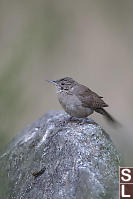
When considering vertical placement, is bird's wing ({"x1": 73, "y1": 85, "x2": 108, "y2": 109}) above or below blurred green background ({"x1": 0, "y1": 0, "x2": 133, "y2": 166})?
below

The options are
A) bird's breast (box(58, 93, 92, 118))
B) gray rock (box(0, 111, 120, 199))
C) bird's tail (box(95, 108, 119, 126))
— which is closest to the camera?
gray rock (box(0, 111, 120, 199))

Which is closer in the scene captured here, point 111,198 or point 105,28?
point 111,198

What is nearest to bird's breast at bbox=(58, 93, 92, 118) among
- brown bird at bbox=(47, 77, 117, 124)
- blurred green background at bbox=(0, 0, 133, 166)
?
brown bird at bbox=(47, 77, 117, 124)

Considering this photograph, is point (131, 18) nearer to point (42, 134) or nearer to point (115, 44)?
point (115, 44)

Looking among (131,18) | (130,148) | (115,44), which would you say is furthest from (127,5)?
(130,148)

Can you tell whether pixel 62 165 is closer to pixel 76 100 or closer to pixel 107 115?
pixel 76 100

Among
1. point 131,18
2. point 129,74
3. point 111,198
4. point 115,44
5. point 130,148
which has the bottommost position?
point 111,198

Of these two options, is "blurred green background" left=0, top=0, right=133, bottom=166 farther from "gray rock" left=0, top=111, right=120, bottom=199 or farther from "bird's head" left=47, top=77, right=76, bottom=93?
"gray rock" left=0, top=111, right=120, bottom=199

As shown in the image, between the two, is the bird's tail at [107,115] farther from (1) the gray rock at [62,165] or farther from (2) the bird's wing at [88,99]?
(1) the gray rock at [62,165]
